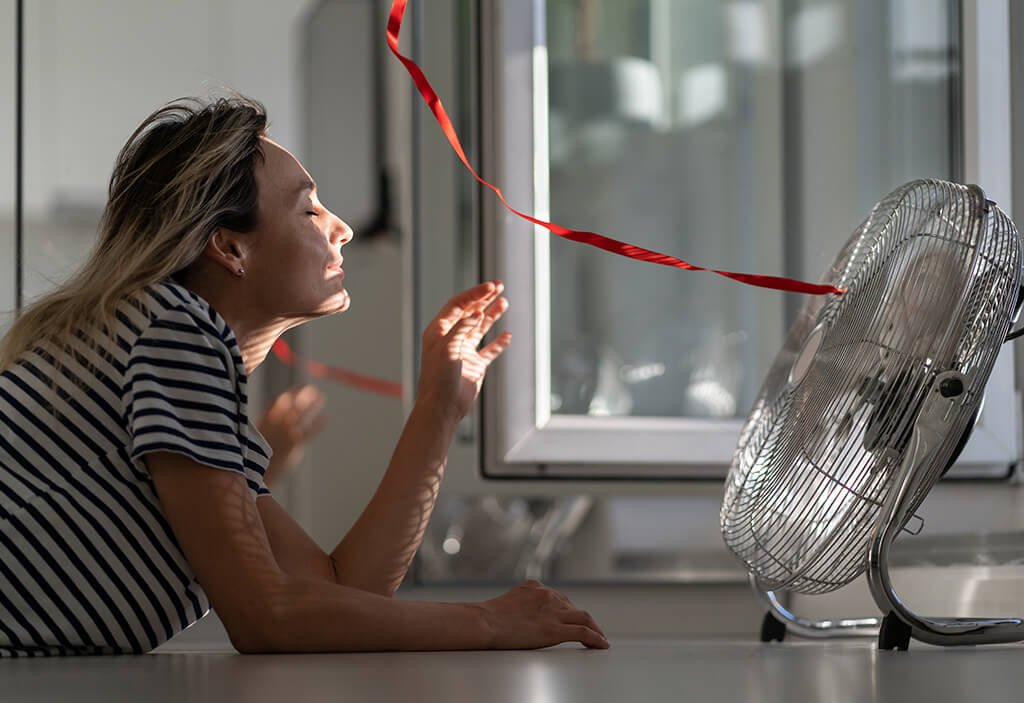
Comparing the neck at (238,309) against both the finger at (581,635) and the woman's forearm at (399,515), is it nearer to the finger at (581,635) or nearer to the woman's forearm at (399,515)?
the woman's forearm at (399,515)

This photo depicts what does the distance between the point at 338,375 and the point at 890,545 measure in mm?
1578

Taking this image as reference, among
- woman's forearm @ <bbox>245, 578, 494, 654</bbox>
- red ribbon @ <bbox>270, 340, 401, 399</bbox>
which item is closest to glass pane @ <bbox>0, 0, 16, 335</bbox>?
red ribbon @ <bbox>270, 340, 401, 399</bbox>

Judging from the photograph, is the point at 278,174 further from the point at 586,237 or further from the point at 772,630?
the point at 772,630

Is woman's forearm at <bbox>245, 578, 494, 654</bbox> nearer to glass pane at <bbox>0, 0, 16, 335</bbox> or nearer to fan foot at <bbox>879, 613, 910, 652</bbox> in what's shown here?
fan foot at <bbox>879, 613, 910, 652</bbox>

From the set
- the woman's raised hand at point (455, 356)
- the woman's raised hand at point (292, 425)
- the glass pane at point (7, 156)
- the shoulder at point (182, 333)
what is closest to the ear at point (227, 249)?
the shoulder at point (182, 333)

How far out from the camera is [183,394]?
899 mm

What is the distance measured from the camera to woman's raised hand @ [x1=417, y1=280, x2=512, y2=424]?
1.21 metres

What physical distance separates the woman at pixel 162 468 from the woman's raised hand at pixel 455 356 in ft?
0.67

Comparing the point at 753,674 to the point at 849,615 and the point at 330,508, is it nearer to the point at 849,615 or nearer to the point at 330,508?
the point at 849,615

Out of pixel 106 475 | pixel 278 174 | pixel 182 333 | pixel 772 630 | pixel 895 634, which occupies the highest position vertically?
pixel 278 174

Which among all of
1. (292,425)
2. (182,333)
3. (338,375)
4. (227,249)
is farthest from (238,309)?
(338,375)

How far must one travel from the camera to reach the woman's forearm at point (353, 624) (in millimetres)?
883

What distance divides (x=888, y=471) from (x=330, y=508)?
1.20m

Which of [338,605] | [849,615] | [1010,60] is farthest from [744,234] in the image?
[338,605]
